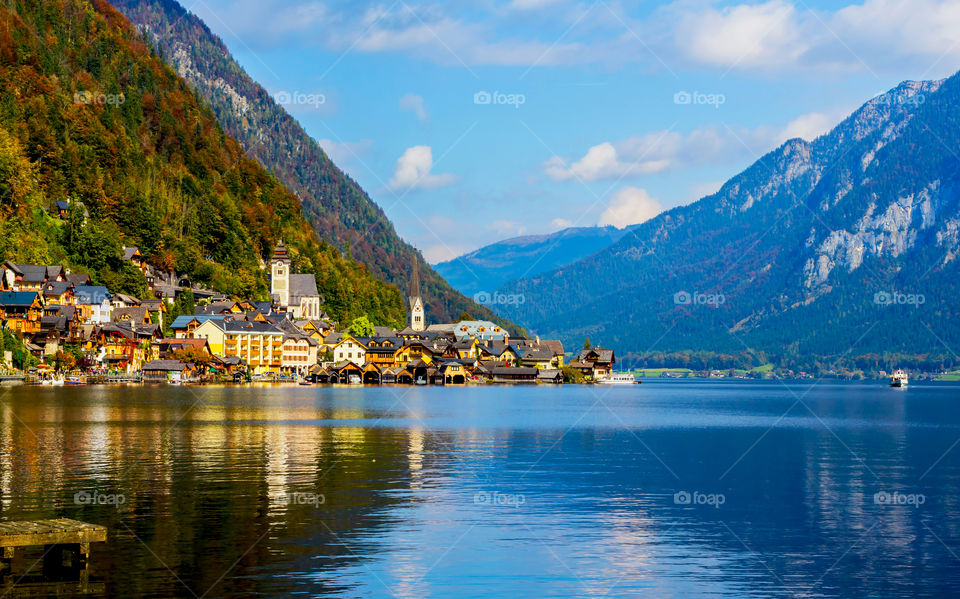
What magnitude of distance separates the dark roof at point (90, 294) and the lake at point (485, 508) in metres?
95.5

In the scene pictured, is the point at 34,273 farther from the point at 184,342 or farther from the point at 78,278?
the point at 184,342

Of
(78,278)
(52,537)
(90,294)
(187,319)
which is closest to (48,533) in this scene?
(52,537)

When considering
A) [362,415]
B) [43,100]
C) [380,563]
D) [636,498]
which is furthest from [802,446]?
[43,100]

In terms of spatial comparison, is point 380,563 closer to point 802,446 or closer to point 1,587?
point 1,587

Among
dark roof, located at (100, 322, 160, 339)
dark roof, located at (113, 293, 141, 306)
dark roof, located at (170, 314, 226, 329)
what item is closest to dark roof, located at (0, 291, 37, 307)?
dark roof, located at (100, 322, 160, 339)

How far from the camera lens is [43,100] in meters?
195

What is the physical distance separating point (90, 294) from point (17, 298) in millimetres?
18326

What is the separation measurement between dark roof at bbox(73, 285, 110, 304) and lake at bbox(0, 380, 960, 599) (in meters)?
95.5

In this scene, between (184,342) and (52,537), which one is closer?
(52,537)

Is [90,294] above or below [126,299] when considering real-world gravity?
above

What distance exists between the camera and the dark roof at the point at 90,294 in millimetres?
170125

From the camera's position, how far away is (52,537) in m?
26.8

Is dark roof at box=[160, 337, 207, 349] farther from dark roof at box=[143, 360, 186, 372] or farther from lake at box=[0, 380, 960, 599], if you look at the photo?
lake at box=[0, 380, 960, 599]

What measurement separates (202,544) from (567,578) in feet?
35.2
